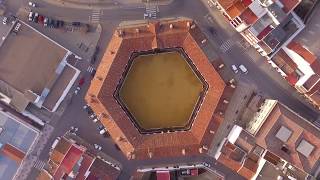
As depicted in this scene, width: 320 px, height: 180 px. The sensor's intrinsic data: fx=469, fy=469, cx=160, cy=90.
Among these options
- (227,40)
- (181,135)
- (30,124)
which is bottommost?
(30,124)

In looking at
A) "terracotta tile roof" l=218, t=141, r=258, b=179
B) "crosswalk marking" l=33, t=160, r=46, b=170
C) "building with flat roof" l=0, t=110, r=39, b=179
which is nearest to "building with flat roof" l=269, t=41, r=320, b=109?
"terracotta tile roof" l=218, t=141, r=258, b=179

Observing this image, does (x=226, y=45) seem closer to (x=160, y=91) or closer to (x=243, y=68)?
(x=243, y=68)

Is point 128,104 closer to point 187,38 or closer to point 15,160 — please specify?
point 187,38

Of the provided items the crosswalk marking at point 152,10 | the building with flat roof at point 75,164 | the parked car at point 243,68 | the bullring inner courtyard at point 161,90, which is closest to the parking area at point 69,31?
the bullring inner courtyard at point 161,90

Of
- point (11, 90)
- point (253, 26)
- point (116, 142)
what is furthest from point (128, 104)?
point (253, 26)

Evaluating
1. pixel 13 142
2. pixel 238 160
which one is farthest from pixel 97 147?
pixel 238 160

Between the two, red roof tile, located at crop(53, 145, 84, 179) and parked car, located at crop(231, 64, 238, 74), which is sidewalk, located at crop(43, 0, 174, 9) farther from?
red roof tile, located at crop(53, 145, 84, 179)
